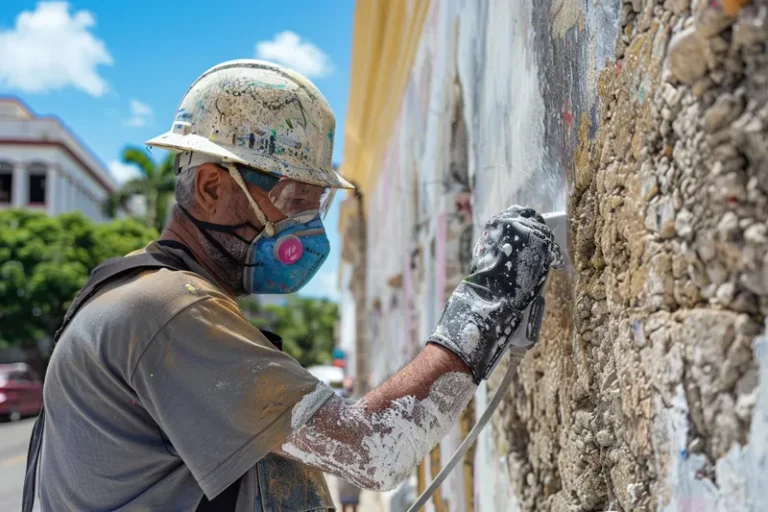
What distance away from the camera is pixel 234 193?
2.10m

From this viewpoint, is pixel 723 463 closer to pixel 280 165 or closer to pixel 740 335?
pixel 740 335

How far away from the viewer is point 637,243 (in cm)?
151

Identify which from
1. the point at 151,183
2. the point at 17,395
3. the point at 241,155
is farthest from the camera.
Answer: the point at 151,183

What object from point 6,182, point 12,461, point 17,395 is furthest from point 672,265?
point 6,182

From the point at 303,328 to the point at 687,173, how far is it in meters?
44.1

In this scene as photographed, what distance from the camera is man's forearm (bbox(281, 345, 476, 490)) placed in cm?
172

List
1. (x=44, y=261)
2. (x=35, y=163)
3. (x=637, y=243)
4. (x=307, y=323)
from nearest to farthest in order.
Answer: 1. (x=637, y=243)
2. (x=44, y=261)
3. (x=35, y=163)
4. (x=307, y=323)

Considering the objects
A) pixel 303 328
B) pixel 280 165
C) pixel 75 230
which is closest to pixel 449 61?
pixel 280 165

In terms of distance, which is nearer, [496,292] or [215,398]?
[215,398]

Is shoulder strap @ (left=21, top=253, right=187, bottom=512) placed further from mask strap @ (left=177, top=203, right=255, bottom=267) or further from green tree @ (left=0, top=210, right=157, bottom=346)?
green tree @ (left=0, top=210, right=157, bottom=346)

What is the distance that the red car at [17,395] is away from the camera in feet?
58.7

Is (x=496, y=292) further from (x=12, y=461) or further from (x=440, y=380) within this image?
(x=12, y=461)

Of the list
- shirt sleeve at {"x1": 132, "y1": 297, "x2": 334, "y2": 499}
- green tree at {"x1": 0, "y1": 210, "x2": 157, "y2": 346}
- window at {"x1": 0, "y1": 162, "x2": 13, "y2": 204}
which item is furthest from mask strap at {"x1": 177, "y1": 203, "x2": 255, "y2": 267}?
window at {"x1": 0, "y1": 162, "x2": 13, "y2": 204}

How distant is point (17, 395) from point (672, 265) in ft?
63.3
